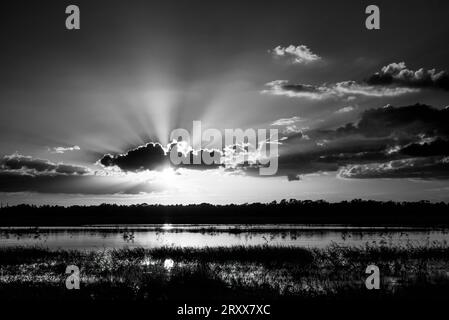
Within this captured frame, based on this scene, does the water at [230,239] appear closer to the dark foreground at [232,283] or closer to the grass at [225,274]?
the grass at [225,274]

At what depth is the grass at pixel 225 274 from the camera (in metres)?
18.6

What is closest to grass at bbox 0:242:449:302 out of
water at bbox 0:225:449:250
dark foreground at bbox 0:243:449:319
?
dark foreground at bbox 0:243:449:319

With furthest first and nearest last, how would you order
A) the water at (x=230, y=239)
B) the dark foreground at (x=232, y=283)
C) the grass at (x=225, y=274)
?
the water at (x=230, y=239) < the grass at (x=225, y=274) < the dark foreground at (x=232, y=283)

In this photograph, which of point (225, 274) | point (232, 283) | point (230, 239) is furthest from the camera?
point (230, 239)

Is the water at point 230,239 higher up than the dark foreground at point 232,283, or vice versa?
the dark foreground at point 232,283

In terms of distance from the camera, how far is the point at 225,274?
2577 centimetres

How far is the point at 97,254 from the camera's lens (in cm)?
3700

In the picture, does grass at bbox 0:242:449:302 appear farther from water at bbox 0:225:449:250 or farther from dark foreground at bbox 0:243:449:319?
water at bbox 0:225:449:250

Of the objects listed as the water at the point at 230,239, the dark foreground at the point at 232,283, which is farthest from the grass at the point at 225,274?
the water at the point at 230,239

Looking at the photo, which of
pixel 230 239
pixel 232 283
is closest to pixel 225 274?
pixel 232 283

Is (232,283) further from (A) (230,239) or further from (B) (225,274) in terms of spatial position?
(A) (230,239)

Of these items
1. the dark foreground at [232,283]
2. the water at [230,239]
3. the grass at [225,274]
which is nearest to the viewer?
the dark foreground at [232,283]
